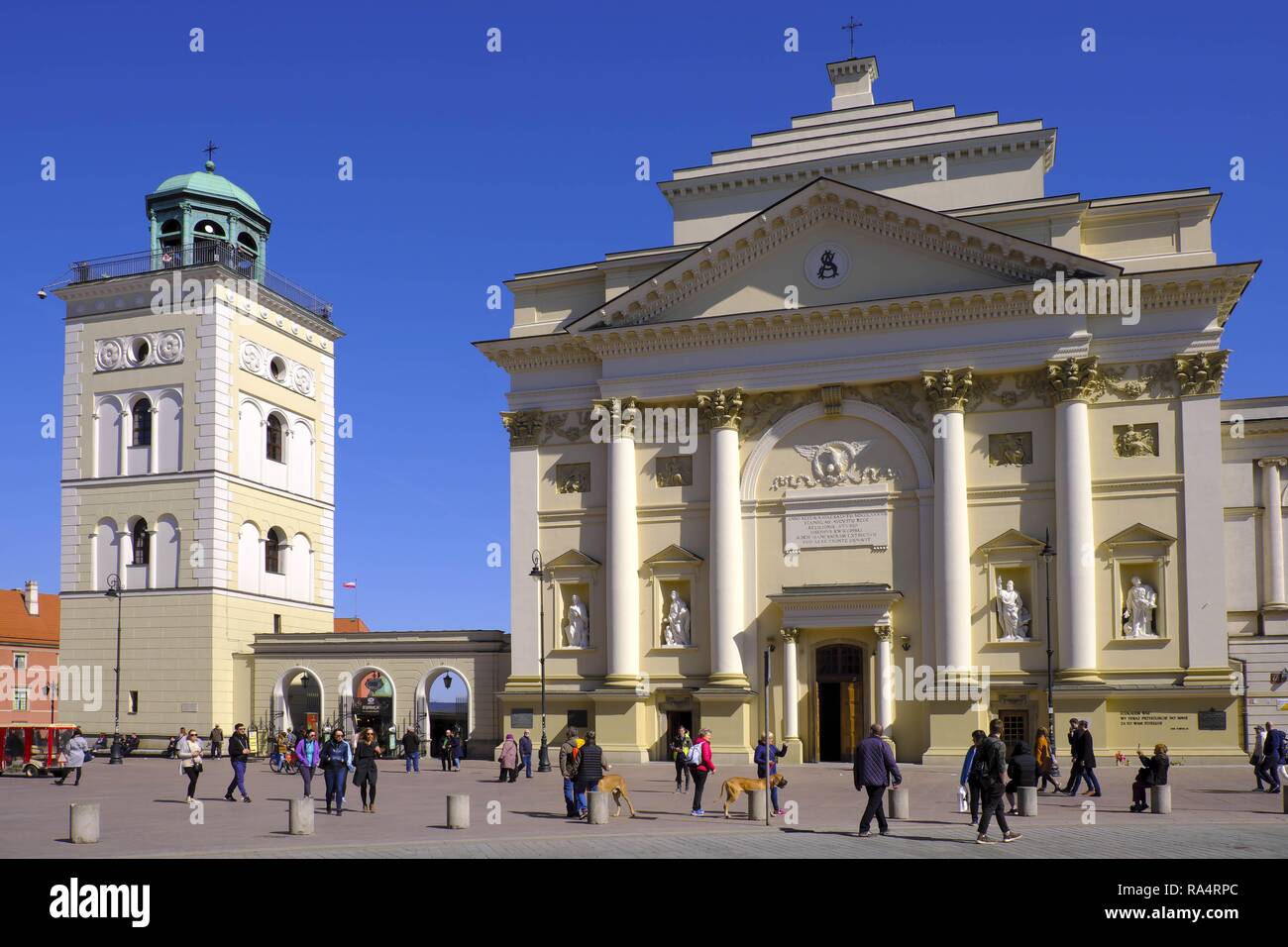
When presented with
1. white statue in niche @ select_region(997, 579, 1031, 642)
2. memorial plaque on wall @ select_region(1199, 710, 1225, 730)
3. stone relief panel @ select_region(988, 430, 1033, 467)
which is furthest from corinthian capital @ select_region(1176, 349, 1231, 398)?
memorial plaque on wall @ select_region(1199, 710, 1225, 730)

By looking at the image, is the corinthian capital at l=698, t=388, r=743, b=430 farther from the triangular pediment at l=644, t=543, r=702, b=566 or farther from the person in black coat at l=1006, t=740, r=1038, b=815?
the person in black coat at l=1006, t=740, r=1038, b=815

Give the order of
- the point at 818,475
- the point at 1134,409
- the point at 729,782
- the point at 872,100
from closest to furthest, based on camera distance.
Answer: the point at 729,782, the point at 1134,409, the point at 818,475, the point at 872,100

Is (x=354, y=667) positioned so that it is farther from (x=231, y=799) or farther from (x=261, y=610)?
(x=231, y=799)

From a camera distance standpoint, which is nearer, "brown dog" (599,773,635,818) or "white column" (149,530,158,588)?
"brown dog" (599,773,635,818)

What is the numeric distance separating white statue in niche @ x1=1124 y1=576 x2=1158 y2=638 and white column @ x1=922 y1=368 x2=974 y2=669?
15.3ft

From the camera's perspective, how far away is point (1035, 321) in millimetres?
43000

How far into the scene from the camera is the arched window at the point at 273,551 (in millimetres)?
62531

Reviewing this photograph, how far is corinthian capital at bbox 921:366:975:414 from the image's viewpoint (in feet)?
142

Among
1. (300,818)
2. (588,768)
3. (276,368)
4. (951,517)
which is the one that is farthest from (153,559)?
(300,818)

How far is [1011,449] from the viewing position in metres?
43.7

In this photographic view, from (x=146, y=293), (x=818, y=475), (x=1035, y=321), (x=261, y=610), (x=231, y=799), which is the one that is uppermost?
(x=146, y=293)

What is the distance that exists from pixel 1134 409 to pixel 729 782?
2113 centimetres
